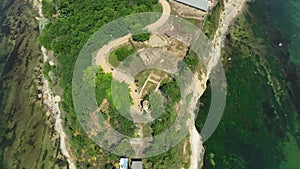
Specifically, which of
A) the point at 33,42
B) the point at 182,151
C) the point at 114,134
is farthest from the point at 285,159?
the point at 33,42

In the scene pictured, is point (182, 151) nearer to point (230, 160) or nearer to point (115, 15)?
point (230, 160)

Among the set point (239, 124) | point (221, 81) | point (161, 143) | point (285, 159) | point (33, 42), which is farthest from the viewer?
point (33, 42)

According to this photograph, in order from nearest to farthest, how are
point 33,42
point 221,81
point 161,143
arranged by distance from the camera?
point 161,143 → point 221,81 → point 33,42

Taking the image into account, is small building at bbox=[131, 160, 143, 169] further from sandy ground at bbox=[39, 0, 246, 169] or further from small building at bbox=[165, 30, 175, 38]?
small building at bbox=[165, 30, 175, 38]

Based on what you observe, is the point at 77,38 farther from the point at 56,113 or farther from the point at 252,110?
the point at 252,110

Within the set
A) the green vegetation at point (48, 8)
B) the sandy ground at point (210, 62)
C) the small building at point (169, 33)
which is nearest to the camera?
the sandy ground at point (210, 62)

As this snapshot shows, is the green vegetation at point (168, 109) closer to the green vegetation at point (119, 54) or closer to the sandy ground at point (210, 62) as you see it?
the sandy ground at point (210, 62)

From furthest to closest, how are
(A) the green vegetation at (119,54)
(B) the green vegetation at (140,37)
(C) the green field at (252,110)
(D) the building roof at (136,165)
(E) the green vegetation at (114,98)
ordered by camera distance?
1. (B) the green vegetation at (140,37)
2. (A) the green vegetation at (119,54)
3. (C) the green field at (252,110)
4. (E) the green vegetation at (114,98)
5. (D) the building roof at (136,165)

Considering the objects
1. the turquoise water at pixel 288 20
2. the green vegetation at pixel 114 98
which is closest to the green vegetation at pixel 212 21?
the turquoise water at pixel 288 20

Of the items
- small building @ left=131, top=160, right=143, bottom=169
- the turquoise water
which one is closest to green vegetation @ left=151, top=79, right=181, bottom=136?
small building @ left=131, top=160, right=143, bottom=169
